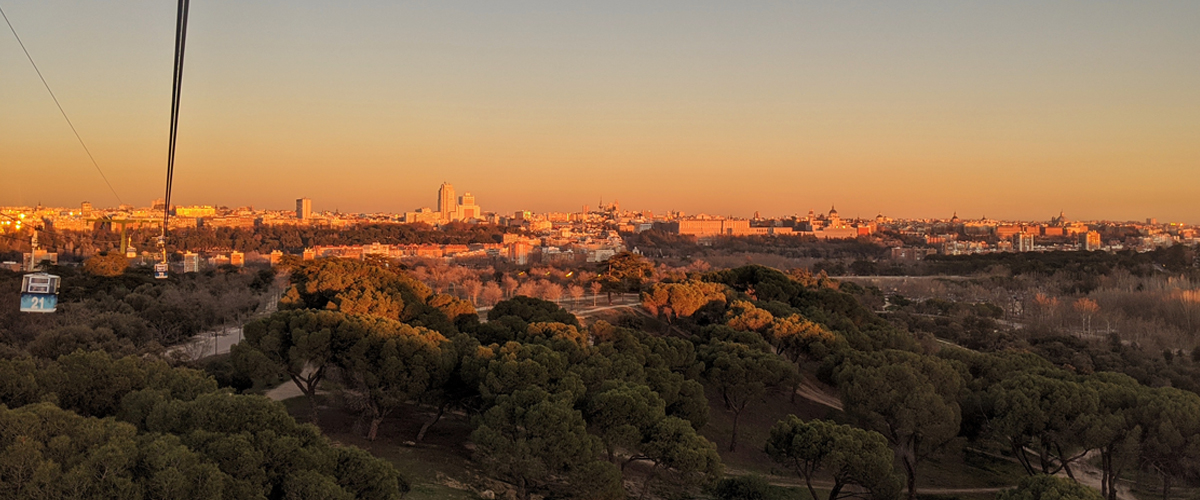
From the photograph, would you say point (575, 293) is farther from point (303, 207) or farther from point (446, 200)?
point (446, 200)

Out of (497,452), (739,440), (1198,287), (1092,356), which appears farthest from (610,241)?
(497,452)

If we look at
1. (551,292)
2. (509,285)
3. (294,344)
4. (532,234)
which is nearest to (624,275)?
(551,292)

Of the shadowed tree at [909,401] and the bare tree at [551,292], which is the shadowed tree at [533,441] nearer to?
the shadowed tree at [909,401]

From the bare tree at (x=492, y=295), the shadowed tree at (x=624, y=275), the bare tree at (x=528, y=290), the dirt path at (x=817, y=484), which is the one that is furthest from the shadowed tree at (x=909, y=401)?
the bare tree at (x=528, y=290)

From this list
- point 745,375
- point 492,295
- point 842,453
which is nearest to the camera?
point 842,453

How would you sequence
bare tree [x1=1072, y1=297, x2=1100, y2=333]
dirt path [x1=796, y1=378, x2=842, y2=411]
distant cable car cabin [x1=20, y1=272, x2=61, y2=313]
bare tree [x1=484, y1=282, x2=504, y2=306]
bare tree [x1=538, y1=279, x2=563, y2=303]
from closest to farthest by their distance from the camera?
Answer: 1. distant cable car cabin [x1=20, y1=272, x2=61, y2=313]
2. dirt path [x1=796, y1=378, x2=842, y2=411]
3. bare tree [x1=484, y1=282, x2=504, y2=306]
4. bare tree [x1=1072, y1=297, x2=1100, y2=333]
5. bare tree [x1=538, y1=279, x2=563, y2=303]

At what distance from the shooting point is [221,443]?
9.91m

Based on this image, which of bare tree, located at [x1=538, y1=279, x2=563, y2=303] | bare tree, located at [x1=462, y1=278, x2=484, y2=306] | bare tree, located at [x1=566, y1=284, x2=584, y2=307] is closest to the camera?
bare tree, located at [x1=462, y1=278, x2=484, y2=306]

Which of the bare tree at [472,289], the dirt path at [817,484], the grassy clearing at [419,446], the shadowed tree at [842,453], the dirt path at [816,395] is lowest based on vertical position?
the dirt path at [817,484]

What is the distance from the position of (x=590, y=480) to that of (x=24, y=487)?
8038 millimetres

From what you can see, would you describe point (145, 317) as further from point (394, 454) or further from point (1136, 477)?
point (1136, 477)

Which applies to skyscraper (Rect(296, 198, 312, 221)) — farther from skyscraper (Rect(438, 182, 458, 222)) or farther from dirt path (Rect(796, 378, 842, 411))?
dirt path (Rect(796, 378, 842, 411))

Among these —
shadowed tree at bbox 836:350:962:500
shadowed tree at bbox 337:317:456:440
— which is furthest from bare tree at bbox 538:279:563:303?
shadowed tree at bbox 337:317:456:440

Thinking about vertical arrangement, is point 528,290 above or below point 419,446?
above
